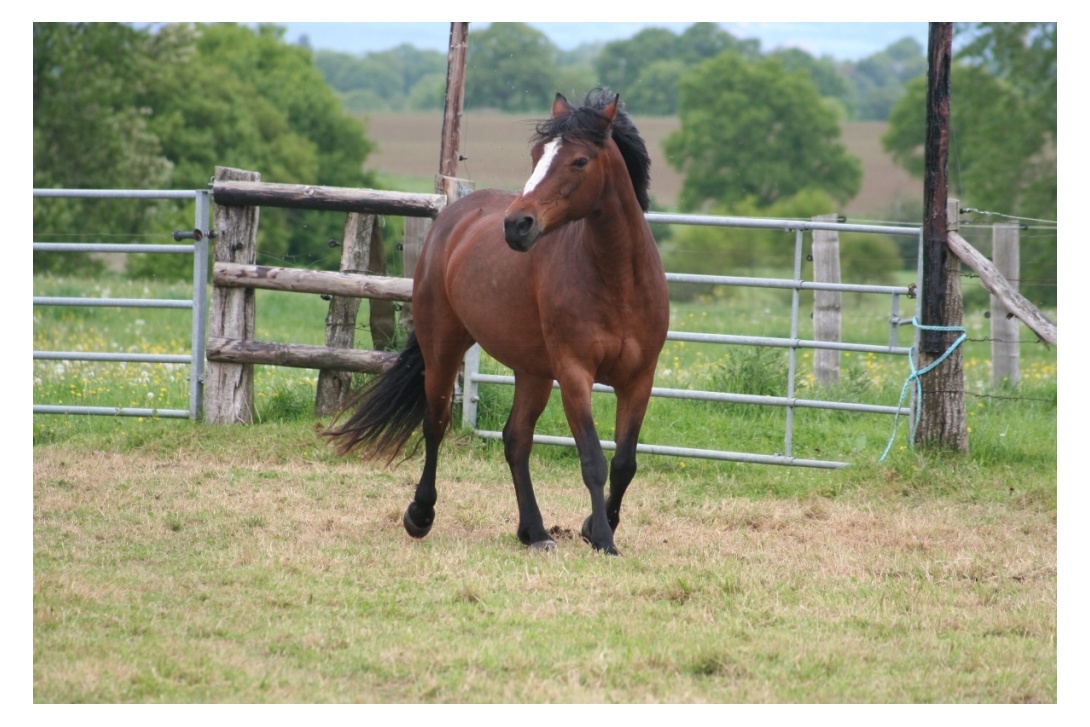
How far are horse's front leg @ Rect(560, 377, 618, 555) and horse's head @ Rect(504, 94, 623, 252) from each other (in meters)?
0.76

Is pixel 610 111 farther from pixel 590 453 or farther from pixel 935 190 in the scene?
pixel 935 190

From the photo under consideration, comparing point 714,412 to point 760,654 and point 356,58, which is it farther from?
point 356,58

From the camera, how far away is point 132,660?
3545 mm

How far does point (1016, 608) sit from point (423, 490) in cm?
277

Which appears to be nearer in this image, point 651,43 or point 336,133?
point 336,133

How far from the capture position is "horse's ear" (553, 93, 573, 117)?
5.04m

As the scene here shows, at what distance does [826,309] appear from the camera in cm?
975

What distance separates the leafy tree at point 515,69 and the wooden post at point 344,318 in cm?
2030

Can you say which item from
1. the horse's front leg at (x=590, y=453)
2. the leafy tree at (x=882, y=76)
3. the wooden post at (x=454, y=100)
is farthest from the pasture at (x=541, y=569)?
the leafy tree at (x=882, y=76)

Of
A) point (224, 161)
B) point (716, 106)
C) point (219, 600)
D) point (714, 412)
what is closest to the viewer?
point (219, 600)

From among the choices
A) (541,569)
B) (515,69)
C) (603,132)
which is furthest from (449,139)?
(515,69)

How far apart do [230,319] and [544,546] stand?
3774 mm

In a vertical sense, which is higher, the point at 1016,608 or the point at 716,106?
the point at 716,106

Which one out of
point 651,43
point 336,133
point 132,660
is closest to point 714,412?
point 132,660
